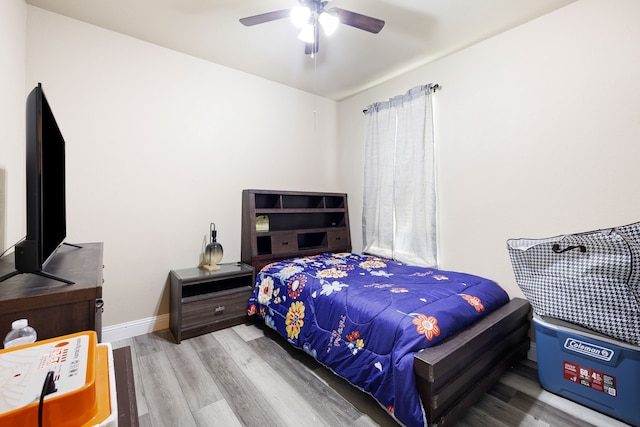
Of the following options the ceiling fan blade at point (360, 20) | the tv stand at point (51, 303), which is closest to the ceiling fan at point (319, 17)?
the ceiling fan blade at point (360, 20)

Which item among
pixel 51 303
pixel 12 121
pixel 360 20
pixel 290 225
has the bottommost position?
pixel 51 303

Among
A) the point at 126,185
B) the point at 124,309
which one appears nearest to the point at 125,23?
the point at 126,185

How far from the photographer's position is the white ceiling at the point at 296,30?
2.07m

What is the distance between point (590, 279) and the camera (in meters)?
1.65

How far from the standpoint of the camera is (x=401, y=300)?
1810 mm

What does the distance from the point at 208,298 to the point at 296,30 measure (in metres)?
2.37

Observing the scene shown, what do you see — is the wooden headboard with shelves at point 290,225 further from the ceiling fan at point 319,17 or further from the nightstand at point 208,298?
Answer: the ceiling fan at point 319,17

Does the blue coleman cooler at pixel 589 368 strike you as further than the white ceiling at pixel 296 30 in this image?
No

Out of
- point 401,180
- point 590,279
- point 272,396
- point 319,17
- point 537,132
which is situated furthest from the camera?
point 401,180

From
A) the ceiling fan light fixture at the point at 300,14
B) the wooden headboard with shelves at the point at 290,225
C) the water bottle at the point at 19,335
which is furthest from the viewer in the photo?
the wooden headboard with shelves at the point at 290,225

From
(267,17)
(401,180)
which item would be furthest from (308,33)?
(401,180)

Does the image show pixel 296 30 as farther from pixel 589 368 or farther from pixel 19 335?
pixel 589 368

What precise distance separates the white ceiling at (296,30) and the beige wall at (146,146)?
203 millimetres

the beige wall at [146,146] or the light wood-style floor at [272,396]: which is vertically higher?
the beige wall at [146,146]
